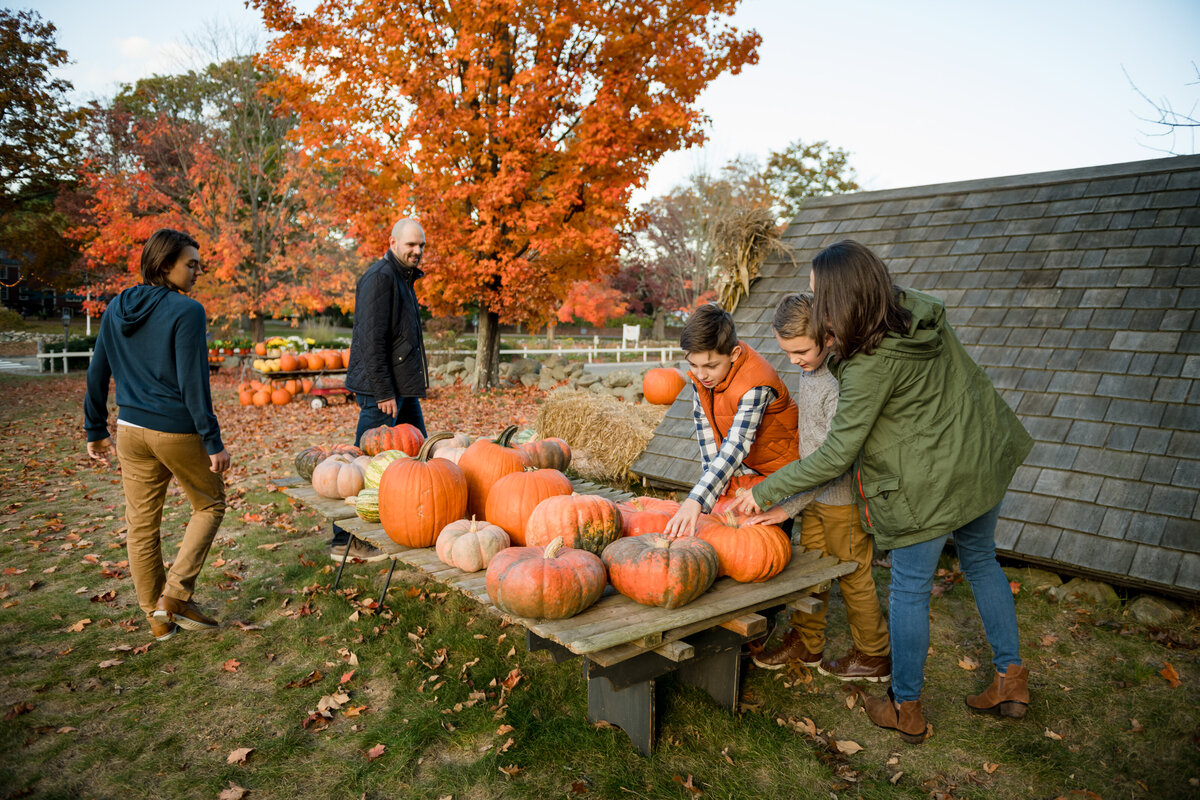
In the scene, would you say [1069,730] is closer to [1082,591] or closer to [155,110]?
[1082,591]

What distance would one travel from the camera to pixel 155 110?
21.2 meters

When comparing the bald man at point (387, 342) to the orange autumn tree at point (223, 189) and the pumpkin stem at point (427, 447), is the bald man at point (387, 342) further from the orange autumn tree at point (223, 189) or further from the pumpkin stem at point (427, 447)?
the orange autumn tree at point (223, 189)

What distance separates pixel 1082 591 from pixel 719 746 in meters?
2.73

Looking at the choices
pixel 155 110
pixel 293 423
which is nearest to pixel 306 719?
pixel 293 423

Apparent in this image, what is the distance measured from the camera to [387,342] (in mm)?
4566

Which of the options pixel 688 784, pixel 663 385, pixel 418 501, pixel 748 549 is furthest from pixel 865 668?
pixel 663 385

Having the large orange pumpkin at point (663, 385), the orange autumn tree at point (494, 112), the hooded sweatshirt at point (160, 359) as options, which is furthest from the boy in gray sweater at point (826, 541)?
the orange autumn tree at point (494, 112)

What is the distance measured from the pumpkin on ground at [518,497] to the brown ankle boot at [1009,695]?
84.8 inches

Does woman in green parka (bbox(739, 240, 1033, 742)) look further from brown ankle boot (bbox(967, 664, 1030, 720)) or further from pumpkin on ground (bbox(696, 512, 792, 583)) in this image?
brown ankle boot (bbox(967, 664, 1030, 720))

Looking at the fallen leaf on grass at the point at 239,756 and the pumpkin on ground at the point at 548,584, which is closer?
the pumpkin on ground at the point at 548,584

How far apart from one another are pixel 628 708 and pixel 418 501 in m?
1.40

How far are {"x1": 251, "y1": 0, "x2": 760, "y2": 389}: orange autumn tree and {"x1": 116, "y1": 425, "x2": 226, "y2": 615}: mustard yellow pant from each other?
8.38m

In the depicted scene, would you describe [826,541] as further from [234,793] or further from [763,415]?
[234,793]

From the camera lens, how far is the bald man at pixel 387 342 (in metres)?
4.50
